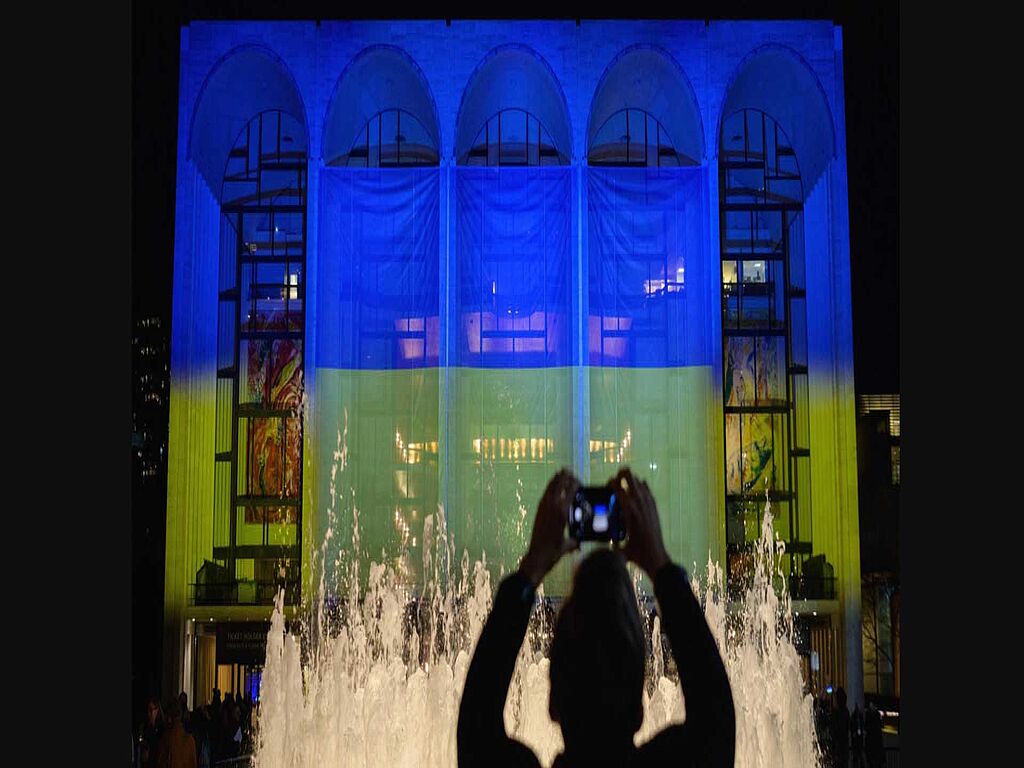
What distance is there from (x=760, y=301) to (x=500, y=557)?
16.1 feet

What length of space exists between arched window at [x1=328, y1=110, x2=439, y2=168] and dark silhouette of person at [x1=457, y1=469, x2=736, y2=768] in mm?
14609

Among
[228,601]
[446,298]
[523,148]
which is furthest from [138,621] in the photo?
[523,148]

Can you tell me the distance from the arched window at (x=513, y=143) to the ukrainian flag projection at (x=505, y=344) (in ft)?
2.79

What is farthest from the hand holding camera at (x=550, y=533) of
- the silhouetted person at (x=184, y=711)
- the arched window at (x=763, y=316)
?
the arched window at (x=763, y=316)

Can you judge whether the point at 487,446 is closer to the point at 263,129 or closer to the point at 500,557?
the point at 500,557

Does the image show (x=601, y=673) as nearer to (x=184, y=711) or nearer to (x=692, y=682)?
(x=692, y=682)

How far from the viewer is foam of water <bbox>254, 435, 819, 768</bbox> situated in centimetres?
1162

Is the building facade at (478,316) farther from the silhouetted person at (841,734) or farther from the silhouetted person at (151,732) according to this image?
the silhouetted person at (151,732)

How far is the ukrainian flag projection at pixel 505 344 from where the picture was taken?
14836mm

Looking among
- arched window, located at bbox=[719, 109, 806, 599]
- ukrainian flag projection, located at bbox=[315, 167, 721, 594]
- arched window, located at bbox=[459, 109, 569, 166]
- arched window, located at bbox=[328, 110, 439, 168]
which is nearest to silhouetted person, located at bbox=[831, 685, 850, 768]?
ukrainian flag projection, located at bbox=[315, 167, 721, 594]

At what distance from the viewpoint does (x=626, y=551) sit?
2018mm

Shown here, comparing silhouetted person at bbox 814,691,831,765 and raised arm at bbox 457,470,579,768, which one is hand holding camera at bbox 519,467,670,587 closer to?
raised arm at bbox 457,470,579,768

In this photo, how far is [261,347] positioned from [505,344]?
→ 3.12 m

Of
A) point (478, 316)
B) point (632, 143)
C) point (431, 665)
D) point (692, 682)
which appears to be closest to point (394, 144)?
point (478, 316)
